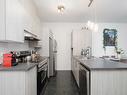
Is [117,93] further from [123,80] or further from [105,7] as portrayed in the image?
[105,7]

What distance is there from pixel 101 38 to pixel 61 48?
229 cm

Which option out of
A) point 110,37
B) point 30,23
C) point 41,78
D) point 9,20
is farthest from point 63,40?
point 9,20

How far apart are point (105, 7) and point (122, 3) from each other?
613mm

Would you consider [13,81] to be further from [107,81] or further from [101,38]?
[101,38]

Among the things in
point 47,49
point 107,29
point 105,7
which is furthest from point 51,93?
point 107,29

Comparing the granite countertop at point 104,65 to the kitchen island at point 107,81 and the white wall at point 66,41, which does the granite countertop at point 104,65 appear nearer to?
the kitchen island at point 107,81

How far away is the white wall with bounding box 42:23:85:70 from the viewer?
22.6ft

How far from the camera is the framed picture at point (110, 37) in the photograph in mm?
6961

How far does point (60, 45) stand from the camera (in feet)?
22.7

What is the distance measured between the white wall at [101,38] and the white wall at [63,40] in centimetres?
104

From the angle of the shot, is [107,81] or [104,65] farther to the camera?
[104,65]

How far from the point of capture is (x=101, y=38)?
6988mm

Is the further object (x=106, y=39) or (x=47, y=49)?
(x=106, y=39)

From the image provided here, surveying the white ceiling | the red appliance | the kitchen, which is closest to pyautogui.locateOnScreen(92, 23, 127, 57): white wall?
the kitchen
